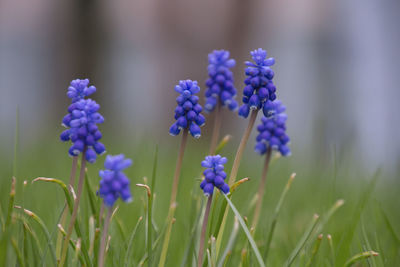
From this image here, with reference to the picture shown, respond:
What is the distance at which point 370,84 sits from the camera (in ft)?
45.2

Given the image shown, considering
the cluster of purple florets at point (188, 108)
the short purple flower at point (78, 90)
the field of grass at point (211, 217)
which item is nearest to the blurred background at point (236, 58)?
the field of grass at point (211, 217)

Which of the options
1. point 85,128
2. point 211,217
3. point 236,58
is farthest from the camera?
point 236,58

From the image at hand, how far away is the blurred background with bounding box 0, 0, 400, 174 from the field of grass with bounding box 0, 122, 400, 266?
1.82ft

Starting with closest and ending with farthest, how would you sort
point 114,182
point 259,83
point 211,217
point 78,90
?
point 114,182 → point 78,90 → point 259,83 → point 211,217

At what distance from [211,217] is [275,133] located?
1.81 feet

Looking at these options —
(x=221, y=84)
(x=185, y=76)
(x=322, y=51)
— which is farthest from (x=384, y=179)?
(x=322, y=51)

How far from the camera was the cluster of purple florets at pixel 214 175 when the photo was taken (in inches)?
72.7

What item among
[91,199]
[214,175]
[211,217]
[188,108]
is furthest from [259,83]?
[91,199]

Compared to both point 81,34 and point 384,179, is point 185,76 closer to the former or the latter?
point 81,34

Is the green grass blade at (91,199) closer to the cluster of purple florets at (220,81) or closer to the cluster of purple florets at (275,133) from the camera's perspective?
the cluster of purple florets at (220,81)

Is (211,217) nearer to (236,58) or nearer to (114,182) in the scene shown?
(114,182)

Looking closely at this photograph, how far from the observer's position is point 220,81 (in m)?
2.39

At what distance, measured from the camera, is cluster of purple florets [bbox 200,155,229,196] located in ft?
6.06

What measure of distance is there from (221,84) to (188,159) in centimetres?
397
